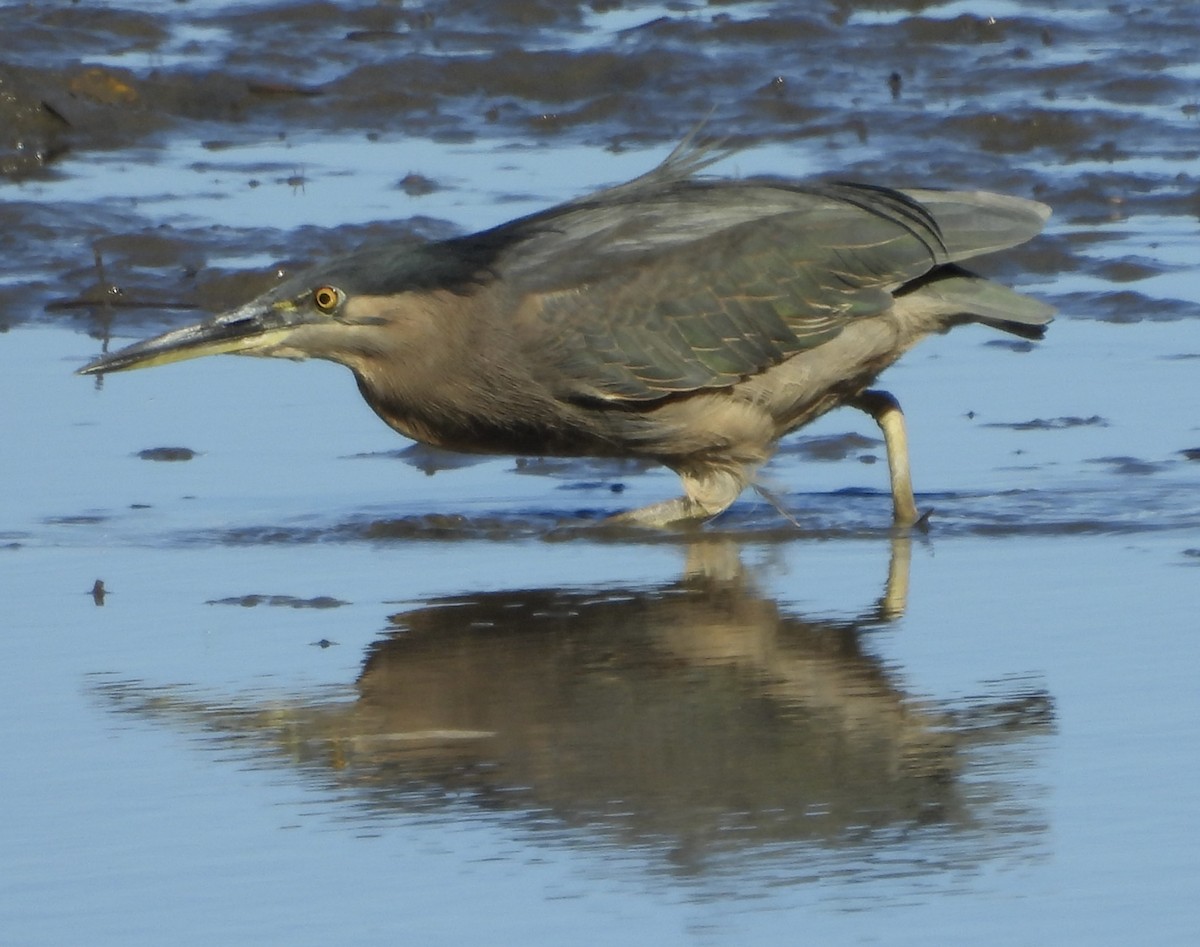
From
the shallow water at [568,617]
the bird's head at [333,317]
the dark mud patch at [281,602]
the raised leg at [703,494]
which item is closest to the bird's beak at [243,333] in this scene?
the bird's head at [333,317]

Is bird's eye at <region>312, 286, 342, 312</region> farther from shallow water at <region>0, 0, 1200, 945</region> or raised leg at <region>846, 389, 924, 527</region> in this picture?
raised leg at <region>846, 389, 924, 527</region>

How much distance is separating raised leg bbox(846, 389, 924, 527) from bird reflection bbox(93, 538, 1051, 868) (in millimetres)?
900

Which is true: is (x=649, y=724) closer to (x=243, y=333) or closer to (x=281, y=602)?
(x=281, y=602)

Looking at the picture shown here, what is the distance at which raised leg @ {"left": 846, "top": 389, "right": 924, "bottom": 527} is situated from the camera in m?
7.00

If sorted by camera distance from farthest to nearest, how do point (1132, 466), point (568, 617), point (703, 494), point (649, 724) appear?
point (1132, 466)
point (703, 494)
point (568, 617)
point (649, 724)

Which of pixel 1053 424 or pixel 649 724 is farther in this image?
pixel 1053 424

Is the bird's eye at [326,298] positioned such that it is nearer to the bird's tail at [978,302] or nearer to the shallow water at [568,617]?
the shallow water at [568,617]

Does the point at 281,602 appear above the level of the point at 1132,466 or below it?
below

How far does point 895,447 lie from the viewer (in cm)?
714

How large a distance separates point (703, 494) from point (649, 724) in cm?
209

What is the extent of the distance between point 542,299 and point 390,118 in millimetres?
6592

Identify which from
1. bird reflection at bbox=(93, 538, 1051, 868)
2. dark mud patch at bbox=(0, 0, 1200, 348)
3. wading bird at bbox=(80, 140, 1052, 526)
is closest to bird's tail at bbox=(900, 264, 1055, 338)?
wading bird at bbox=(80, 140, 1052, 526)

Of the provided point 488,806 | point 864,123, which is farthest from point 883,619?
point 864,123

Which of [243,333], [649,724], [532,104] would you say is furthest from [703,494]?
[532,104]
